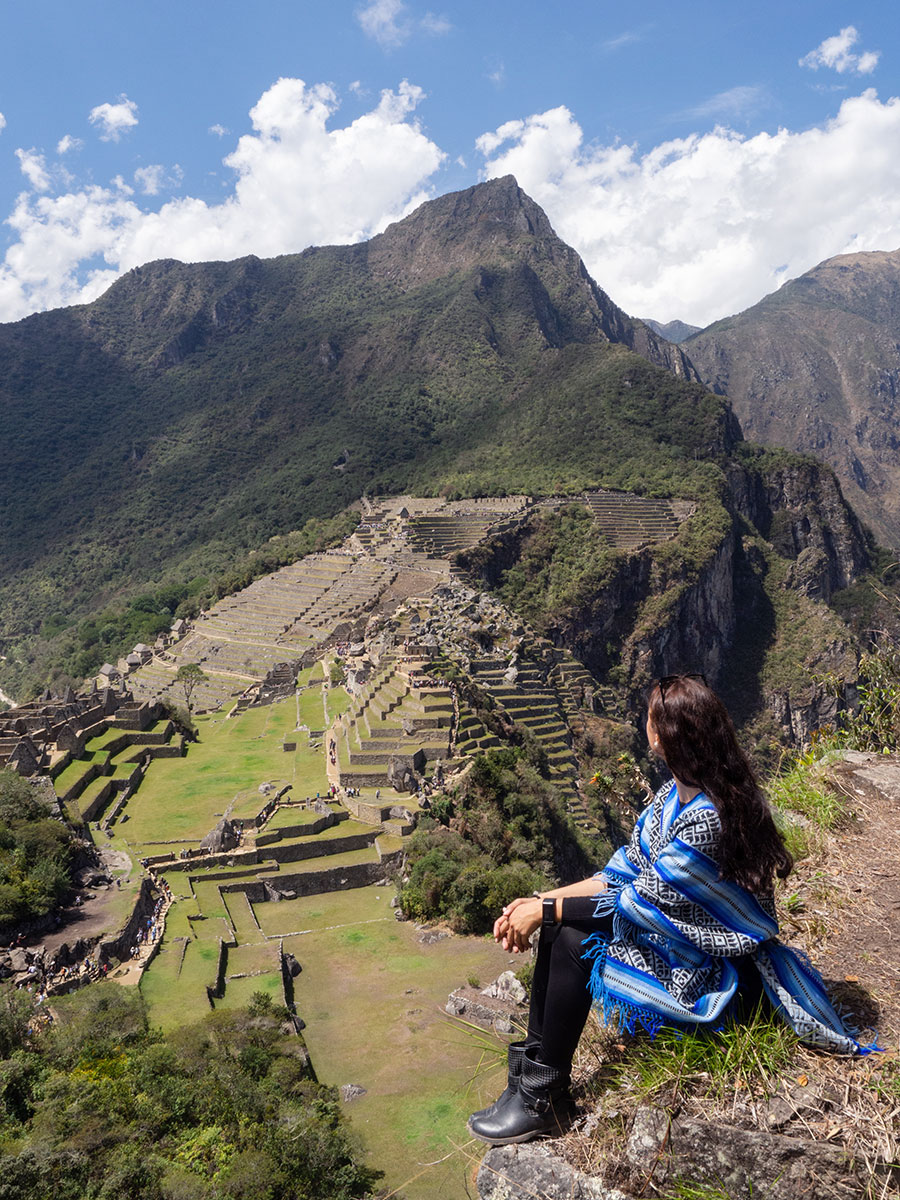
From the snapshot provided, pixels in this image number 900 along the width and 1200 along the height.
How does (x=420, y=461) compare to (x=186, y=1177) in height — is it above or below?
above

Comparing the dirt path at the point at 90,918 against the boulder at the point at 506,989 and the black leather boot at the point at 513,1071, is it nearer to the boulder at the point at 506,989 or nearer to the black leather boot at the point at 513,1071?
the boulder at the point at 506,989

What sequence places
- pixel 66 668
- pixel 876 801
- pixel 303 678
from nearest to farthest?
1. pixel 876 801
2. pixel 303 678
3. pixel 66 668

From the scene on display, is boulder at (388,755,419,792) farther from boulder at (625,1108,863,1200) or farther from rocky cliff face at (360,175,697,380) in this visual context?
rocky cliff face at (360,175,697,380)

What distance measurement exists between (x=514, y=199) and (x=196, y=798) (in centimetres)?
15312

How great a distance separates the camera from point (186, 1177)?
7.50 meters

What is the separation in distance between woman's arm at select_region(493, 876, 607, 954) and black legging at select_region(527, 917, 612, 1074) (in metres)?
0.06

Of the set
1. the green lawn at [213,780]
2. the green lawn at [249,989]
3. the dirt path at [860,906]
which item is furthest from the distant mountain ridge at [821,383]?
the dirt path at [860,906]

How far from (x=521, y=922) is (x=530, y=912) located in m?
0.05

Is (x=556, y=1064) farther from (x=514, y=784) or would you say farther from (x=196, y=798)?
(x=196, y=798)

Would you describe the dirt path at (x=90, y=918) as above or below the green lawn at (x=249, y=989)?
above

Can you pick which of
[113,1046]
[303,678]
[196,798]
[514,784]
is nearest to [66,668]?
[303,678]

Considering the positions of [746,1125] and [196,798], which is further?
[196,798]

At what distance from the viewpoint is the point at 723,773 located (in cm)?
285

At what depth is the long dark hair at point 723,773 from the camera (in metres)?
2.79
